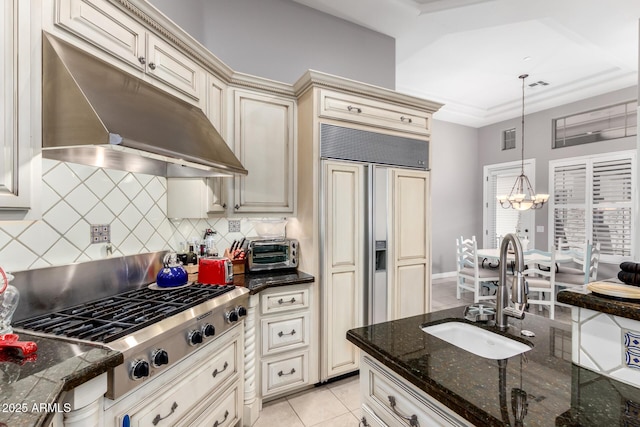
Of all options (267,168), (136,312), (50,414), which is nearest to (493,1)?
(267,168)

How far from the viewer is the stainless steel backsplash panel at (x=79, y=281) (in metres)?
1.36

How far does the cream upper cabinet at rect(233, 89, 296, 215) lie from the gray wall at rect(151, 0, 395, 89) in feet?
1.47

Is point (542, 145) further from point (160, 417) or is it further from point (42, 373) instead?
point (42, 373)

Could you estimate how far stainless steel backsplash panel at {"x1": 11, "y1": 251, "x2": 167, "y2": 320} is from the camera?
4.45 feet

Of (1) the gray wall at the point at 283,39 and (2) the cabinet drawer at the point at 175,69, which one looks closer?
(2) the cabinet drawer at the point at 175,69

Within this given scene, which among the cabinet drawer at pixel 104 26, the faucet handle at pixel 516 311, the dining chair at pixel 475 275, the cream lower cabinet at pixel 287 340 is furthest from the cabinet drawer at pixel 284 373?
the dining chair at pixel 475 275

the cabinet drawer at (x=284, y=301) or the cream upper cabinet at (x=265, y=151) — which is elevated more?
the cream upper cabinet at (x=265, y=151)

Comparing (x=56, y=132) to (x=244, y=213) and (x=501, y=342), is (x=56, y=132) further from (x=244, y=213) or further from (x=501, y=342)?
(x=501, y=342)

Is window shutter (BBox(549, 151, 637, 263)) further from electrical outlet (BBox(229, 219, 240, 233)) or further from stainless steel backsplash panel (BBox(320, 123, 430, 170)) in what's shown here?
electrical outlet (BBox(229, 219, 240, 233))

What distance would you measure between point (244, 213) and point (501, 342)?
1.83m

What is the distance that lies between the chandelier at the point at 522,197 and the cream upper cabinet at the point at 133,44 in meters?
4.48

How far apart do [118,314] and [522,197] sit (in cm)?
501

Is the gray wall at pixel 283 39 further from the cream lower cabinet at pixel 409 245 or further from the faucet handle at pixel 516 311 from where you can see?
the faucet handle at pixel 516 311

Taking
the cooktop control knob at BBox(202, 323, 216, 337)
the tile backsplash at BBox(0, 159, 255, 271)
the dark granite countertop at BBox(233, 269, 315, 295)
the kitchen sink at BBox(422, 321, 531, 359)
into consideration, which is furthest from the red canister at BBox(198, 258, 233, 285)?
the kitchen sink at BBox(422, 321, 531, 359)
